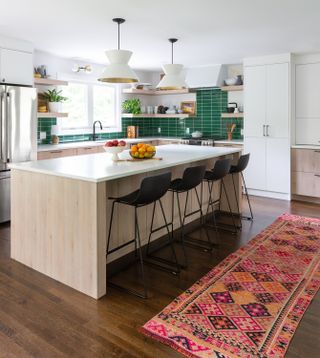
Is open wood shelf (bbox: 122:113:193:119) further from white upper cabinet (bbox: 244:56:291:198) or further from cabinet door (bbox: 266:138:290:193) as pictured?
cabinet door (bbox: 266:138:290:193)

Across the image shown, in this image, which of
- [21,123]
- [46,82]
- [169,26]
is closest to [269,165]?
[169,26]

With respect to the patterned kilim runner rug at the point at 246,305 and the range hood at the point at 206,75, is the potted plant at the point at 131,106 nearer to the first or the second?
the range hood at the point at 206,75

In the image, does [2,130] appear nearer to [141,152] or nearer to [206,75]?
[141,152]

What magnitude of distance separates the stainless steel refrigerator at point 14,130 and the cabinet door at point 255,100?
3.49 metres

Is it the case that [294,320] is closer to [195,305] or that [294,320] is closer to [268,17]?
[195,305]

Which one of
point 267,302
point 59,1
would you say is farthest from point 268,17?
point 267,302

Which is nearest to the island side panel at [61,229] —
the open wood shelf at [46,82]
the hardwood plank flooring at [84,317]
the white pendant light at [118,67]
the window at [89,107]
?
the hardwood plank flooring at [84,317]

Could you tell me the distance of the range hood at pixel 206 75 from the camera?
22.1 feet

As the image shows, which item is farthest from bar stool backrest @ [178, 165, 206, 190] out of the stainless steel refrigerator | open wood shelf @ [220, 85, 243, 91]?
open wood shelf @ [220, 85, 243, 91]

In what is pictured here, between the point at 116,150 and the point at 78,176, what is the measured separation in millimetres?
874

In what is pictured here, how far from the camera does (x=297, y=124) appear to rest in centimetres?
594

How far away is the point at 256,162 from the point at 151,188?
149 inches

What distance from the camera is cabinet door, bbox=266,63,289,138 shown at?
5773mm

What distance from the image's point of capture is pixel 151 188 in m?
2.86
